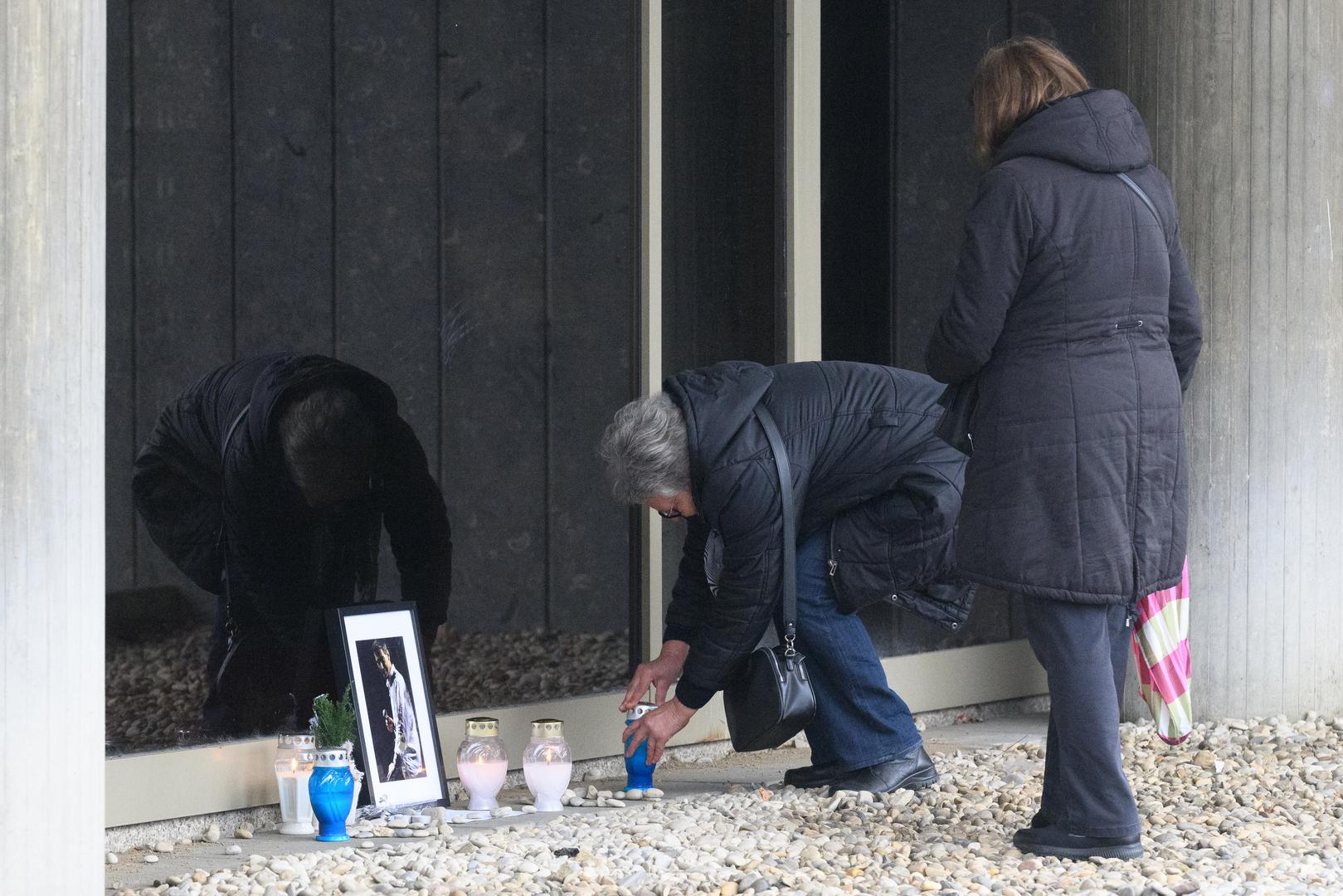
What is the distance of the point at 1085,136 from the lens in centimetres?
288

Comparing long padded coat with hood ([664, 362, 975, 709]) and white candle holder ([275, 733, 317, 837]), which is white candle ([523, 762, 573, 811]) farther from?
white candle holder ([275, 733, 317, 837])

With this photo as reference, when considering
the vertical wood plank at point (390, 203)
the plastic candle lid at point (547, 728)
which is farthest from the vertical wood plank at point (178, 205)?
the plastic candle lid at point (547, 728)

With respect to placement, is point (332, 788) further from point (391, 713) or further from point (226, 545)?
point (226, 545)

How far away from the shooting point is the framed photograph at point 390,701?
3.43m

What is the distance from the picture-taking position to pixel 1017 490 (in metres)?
2.86

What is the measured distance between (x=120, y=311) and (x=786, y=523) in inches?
50.9

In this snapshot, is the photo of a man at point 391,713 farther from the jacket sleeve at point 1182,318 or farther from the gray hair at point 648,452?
the jacket sleeve at point 1182,318

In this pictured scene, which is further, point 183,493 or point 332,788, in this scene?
point 183,493

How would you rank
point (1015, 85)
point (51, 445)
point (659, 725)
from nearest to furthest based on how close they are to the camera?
1. point (51, 445)
2. point (1015, 85)
3. point (659, 725)

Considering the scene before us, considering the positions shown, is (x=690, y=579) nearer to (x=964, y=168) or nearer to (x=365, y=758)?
(x=365, y=758)

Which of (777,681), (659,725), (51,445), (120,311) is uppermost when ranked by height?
(120,311)

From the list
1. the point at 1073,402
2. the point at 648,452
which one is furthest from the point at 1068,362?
the point at 648,452

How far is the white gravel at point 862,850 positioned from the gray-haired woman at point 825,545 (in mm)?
167

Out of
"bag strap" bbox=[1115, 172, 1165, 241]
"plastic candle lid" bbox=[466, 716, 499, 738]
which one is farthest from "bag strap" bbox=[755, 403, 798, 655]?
"bag strap" bbox=[1115, 172, 1165, 241]
